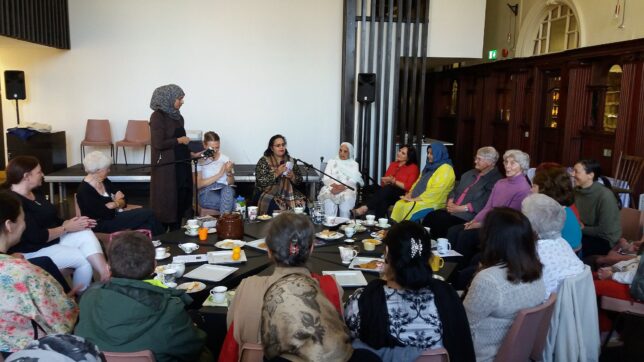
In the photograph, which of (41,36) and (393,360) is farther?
(41,36)

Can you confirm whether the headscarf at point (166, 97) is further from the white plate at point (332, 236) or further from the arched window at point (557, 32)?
the arched window at point (557, 32)

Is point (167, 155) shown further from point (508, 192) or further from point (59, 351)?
point (59, 351)

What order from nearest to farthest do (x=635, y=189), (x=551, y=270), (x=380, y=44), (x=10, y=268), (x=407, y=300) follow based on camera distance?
(x=407, y=300)
(x=10, y=268)
(x=551, y=270)
(x=635, y=189)
(x=380, y=44)

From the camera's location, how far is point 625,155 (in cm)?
671

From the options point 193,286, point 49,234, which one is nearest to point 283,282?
point 193,286

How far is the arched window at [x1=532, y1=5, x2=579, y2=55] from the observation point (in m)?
8.41

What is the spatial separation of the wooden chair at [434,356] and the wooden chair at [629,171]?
5.26 meters

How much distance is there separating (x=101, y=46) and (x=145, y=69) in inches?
27.9

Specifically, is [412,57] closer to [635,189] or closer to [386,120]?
[386,120]

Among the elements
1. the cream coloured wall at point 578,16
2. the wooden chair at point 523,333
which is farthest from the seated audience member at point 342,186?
the cream coloured wall at point 578,16

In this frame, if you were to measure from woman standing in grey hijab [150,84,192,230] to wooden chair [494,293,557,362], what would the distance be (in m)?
3.41

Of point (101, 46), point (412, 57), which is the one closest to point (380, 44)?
point (412, 57)

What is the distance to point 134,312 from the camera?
1946 mm

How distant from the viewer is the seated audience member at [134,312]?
1.94 m
